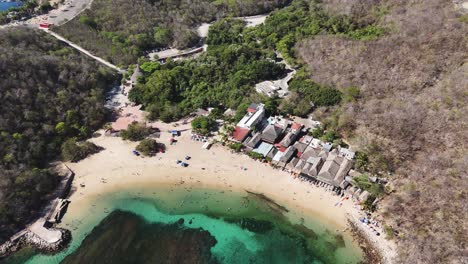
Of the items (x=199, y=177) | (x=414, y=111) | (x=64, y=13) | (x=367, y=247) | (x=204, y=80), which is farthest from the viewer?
(x=64, y=13)

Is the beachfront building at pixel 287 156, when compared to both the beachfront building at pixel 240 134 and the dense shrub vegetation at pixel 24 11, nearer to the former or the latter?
the beachfront building at pixel 240 134

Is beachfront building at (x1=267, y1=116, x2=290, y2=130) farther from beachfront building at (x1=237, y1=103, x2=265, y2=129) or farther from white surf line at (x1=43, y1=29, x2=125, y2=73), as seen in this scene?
white surf line at (x1=43, y1=29, x2=125, y2=73)

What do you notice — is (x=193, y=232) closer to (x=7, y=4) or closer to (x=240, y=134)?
(x=240, y=134)

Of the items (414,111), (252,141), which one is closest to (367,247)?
(252,141)

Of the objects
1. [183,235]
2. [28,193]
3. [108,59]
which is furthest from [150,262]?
[108,59]

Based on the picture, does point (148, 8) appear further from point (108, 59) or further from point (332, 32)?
Answer: point (332, 32)

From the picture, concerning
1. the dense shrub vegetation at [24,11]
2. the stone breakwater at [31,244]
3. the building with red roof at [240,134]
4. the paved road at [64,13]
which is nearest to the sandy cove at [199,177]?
the building with red roof at [240,134]

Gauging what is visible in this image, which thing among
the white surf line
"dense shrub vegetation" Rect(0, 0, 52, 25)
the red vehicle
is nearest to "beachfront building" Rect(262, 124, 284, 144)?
the white surf line
